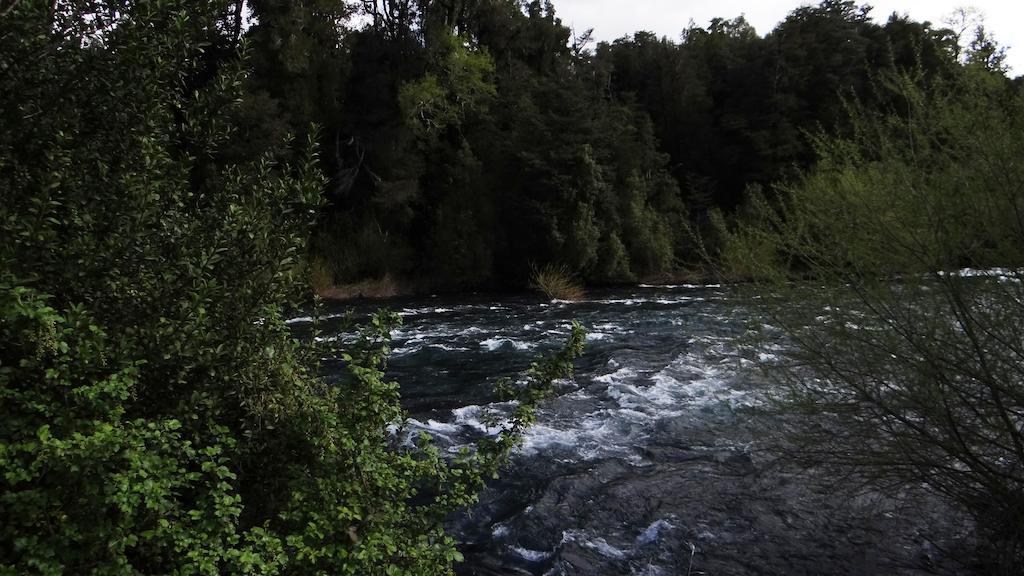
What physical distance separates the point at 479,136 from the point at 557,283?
1037 cm

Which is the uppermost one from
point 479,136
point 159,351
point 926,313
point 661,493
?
point 479,136

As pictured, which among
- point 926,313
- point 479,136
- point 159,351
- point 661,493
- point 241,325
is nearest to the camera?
point 159,351

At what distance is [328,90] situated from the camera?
92.6ft

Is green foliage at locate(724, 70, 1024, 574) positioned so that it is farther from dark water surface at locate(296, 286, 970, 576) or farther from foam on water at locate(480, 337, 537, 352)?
foam on water at locate(480, 337, 537, 352)

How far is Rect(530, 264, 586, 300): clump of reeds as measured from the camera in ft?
74.7

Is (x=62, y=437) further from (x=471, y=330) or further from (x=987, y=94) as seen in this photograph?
(x=471, y=330)

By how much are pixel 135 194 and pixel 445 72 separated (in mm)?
28201

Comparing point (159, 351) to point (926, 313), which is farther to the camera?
point (926, 313)

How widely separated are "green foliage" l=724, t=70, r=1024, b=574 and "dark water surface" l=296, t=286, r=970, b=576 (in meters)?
0.51

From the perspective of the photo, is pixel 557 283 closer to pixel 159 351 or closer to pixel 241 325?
pixel 241 325

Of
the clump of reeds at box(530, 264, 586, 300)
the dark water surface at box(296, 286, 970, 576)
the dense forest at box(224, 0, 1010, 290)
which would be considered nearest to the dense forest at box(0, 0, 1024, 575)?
the dark water surface at box(296, 286, 970, 576)

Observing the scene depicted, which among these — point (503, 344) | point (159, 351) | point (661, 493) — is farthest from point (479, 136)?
point (159, 351)

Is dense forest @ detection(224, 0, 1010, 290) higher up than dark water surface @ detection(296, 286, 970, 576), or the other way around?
dense forest @ detection(224, 0, 1010, 290)

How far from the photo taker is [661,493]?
6.00m
